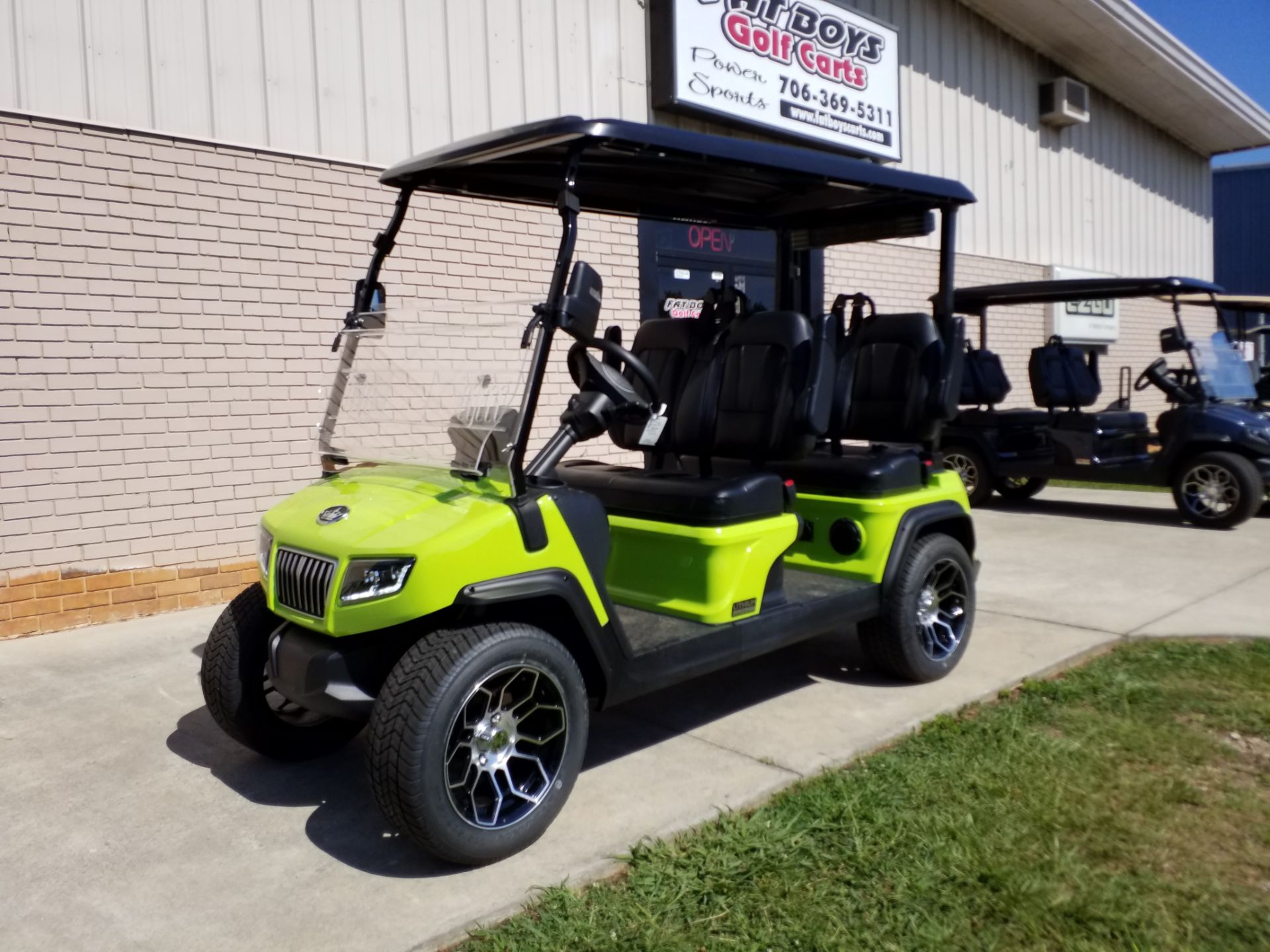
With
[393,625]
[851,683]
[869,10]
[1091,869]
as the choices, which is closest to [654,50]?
[869,10]

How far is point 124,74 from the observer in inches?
222

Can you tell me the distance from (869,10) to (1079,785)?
8.75 m

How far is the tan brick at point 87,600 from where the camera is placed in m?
5.52

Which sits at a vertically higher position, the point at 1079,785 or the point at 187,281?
the point at 187,281

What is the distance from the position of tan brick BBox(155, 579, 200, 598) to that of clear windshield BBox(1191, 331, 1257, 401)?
7324 mm

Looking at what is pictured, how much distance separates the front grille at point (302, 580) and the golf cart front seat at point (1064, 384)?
728 centimetres

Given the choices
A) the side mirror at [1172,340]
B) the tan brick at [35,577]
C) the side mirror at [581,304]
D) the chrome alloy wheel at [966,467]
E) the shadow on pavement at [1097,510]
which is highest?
the side mirror at [1172,340]

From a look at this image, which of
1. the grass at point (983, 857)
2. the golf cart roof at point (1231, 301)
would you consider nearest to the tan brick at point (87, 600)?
the grass at point (983, 857)

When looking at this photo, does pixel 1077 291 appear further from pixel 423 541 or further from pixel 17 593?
pixel 17 593

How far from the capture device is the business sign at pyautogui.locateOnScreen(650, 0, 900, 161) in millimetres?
8281

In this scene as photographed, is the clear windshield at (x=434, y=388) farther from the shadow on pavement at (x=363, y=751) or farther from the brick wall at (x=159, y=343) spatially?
the brick wall at (x=159, y=343)

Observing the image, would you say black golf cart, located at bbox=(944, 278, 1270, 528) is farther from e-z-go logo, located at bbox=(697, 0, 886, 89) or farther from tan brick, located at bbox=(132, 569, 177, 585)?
tan brick, located at bbox=(132, 569, 177, 585)

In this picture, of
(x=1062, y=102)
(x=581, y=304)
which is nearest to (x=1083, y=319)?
(x=1062, y=102)

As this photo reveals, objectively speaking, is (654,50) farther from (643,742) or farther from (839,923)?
(839,923)
